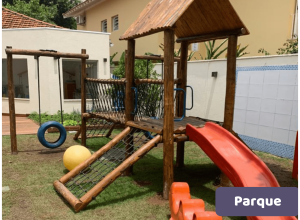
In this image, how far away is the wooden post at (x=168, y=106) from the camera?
4.27 meters

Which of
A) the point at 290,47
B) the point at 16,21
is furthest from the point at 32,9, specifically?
the point at 290,47

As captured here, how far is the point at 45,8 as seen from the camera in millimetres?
26141

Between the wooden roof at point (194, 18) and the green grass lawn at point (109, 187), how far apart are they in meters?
2.65

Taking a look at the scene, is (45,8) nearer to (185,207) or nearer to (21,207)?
(21,207)

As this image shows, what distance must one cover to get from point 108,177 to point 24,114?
9773 mm

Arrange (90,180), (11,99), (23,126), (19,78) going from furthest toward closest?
(19,78) < (23,126) < (11,99) < (90,180)

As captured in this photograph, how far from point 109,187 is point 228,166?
2163mm

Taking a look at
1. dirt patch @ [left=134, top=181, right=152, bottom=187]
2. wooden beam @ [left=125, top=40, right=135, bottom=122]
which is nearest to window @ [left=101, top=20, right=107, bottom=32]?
wooden beam @ [left=125, top=40, right=135, bottom=122]

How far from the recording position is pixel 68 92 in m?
14.1

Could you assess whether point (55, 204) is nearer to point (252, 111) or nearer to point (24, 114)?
point (252, 111)

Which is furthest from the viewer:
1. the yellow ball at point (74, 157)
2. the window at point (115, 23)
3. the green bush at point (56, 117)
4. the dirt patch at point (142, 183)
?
the window at point (115, 23)

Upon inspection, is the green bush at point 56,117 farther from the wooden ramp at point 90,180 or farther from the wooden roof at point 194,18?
the wooden roof at point 194,18

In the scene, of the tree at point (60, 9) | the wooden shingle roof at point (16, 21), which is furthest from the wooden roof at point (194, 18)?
the tree at point (60, 9)

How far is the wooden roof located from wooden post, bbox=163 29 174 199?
0.87 ft
